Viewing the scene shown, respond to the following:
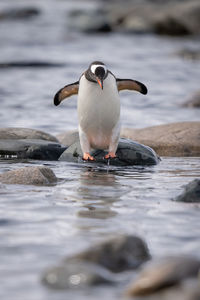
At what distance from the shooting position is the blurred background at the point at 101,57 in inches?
539

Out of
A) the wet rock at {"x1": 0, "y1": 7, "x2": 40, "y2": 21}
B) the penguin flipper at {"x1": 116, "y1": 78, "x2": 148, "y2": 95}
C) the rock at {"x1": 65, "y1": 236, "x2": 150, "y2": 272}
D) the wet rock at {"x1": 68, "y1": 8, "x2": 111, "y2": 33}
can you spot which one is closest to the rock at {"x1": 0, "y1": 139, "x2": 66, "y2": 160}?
the penguin flipper at {"x1": 116, "y1": 78, "x2": 148, "y2": 95}

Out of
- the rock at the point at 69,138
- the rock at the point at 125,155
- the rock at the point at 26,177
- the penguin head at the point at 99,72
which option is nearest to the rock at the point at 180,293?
the rock at the point at 26,177

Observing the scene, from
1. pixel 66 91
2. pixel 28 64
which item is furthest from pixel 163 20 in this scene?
pixel 66 91

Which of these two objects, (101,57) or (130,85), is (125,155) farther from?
(101,57)

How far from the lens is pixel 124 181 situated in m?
7.66

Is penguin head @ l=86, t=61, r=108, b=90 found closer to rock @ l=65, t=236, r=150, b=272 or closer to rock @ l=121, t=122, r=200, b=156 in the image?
rock @ l=121, t=122, r=200, b=156

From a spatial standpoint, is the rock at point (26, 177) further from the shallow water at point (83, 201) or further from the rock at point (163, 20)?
the rock at point (163, 20)

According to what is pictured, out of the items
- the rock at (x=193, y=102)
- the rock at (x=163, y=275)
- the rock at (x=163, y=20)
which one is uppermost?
the rock at (x=163, y=20)

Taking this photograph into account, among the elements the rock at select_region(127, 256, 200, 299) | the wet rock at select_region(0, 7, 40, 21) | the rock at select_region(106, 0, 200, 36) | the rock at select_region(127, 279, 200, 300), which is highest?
the wet rock at select_region(0, 7, 40, 21)

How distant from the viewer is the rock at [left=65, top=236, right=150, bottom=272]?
174 inches

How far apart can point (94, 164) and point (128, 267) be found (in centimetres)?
440

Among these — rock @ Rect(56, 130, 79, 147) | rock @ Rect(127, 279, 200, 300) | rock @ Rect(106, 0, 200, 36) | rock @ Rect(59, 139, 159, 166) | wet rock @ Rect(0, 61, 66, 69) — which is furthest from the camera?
rock @ Rect(106, 0, 200, 36)

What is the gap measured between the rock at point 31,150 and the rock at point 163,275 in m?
5.11

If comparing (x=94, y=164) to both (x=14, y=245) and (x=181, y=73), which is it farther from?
(x=181, y=73)
